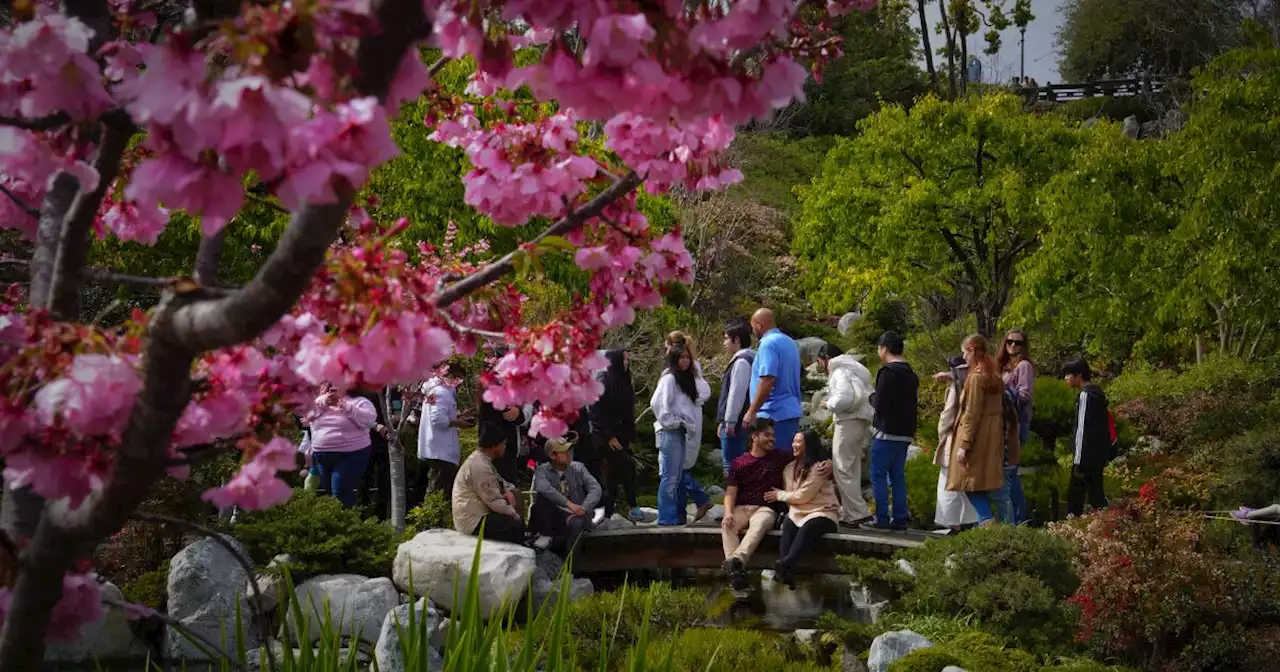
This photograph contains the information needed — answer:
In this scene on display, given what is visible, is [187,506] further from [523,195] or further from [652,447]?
[652,447]

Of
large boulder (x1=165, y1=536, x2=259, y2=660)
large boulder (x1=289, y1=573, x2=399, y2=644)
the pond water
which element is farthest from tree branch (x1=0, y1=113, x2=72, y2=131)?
the pond water

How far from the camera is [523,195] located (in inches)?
113

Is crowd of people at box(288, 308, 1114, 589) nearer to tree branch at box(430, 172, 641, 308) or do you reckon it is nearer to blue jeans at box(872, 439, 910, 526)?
blue jeans at box(872, 439, 910, 526)

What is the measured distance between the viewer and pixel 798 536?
884 centimetres

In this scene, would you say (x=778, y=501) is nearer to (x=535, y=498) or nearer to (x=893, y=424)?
(x=893, y=424)

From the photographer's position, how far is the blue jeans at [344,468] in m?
9.24

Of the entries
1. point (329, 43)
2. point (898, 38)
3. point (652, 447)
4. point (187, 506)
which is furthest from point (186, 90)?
point (898, 38)

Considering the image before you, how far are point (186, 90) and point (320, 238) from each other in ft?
0.90

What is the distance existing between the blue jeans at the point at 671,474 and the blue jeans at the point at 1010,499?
8.27 feet

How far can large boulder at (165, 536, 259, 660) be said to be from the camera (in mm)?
7035

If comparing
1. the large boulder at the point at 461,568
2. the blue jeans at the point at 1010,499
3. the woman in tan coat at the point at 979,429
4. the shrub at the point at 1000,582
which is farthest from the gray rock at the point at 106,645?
the blue jeans at the point at 1010,499

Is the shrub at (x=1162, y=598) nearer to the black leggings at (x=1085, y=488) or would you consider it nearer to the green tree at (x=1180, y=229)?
the black leggings at (x=1085, y=488)

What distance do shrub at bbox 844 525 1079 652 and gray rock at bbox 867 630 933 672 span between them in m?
0.63

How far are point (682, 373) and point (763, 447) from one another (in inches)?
39.4
